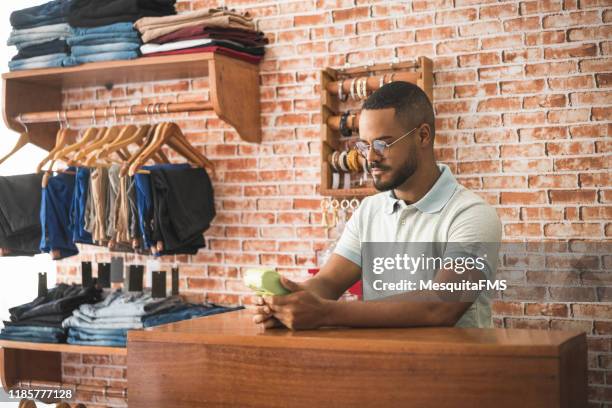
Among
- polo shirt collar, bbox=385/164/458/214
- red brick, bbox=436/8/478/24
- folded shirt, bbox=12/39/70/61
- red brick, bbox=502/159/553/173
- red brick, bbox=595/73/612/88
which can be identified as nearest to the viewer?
polo shirt collar, bbox=385/164/458/214

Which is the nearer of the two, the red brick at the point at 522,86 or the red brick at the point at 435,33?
the red brick at the point at 522,86

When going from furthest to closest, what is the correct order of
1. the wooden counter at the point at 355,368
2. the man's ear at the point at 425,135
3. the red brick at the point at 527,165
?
the red brick at the point at 527,165, the man's ear at the point at 425,135, the wooden counter at the point at 355,368

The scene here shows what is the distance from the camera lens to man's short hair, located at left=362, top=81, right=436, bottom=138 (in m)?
2.47

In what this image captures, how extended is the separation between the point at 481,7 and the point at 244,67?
114 cm

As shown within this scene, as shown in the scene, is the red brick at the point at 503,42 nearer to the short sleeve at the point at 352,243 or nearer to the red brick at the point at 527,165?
the red brick at the point at 527,165

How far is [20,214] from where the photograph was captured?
394 cm

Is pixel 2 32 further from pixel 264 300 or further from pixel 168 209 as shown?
pixel 264 300

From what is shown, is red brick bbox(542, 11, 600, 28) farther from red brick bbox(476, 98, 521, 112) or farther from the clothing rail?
the clothing rail

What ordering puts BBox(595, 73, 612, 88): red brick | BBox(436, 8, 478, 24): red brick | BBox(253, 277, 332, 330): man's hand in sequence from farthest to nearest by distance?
BBox(436, 8, 478, 24): red brick → BBox(595, 73, 612, 88): red brick → BBox(253, 277, 332, 330): man's hand

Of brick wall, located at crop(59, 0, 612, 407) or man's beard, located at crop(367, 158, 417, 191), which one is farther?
brick wall, located at crop(59, 0, 612, 407)

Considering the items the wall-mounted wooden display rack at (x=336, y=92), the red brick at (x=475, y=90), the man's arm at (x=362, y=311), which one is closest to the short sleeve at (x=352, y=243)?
the man's arm at (x=362, y=311)

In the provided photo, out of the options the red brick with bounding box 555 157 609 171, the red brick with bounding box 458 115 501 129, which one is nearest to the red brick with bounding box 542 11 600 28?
the red brick with bounding box 458 115 501 129

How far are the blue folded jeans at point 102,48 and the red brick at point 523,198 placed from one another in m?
1.87

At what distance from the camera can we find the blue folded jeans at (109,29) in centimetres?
387
